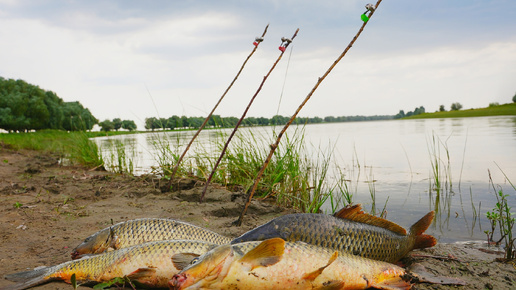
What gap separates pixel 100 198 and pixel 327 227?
210 inches

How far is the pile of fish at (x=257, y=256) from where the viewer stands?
231 cm

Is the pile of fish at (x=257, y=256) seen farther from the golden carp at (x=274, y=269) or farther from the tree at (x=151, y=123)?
the tree at (x=151, y=123)

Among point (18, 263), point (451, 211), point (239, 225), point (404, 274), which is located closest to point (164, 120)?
point (239, 225)

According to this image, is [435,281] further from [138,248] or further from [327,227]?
[138,248]

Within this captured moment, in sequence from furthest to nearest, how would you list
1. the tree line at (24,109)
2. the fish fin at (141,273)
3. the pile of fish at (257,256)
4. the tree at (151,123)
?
the tree line at (24,109), the tree at (151,123), the fish fin at (141,273), the pile of fish at (257,256)

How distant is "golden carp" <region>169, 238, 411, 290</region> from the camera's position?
2215 millimetres

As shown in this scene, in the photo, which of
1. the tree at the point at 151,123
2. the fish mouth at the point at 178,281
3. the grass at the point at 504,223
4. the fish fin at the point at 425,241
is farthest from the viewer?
the tree at the point at 151,123

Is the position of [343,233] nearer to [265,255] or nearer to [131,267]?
[265,255]

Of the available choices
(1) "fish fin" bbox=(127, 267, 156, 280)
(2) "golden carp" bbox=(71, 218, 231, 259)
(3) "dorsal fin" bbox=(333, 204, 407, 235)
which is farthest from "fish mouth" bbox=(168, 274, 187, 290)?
(3) "dorsal fin" bbox=(333, 204, 407, 235)

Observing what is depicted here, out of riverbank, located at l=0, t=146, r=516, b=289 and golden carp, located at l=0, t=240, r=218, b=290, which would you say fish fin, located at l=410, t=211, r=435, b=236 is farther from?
golden carp, located at l=0, t=240, r=218, b=290

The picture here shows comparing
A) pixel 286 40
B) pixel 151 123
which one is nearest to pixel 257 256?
pixel 286 40

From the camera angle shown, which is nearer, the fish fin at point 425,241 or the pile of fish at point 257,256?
the pile of fish at point 257,256

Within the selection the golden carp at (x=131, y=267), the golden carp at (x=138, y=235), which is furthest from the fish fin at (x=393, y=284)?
the golden carp at (x=138, y=235)

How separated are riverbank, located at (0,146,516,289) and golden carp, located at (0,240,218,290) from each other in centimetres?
11
